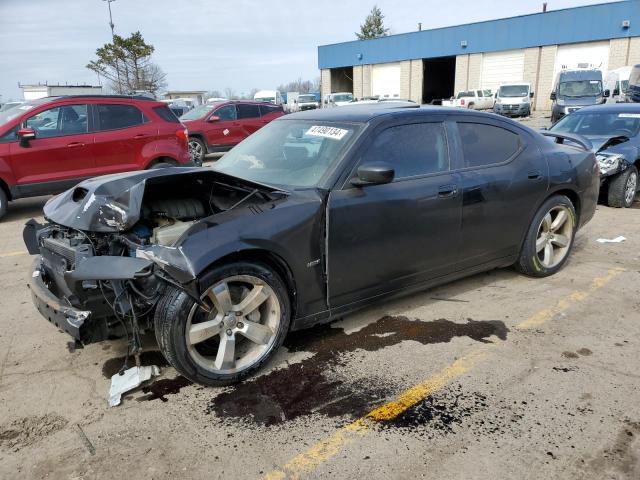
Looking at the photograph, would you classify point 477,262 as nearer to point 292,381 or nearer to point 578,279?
point 578,279

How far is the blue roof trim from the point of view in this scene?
112ft

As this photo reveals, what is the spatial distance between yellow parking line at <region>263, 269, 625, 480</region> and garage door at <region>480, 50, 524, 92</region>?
4011 cm

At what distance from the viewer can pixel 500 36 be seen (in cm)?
3919

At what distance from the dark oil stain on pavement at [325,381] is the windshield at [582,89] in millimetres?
23152

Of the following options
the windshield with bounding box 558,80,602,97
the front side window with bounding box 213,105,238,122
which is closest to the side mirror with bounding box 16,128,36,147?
the front side window with bounding box 213,105,238,122

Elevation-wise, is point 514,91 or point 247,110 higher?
point 514,91

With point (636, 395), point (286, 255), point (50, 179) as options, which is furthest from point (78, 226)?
point (50, 179)

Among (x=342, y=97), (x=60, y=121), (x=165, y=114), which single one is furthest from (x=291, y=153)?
(x=342, y=97)

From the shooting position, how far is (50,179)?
25.1 feet

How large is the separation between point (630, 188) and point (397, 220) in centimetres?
636

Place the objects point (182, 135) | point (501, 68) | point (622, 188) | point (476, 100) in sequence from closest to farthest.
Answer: point (622, 188), point (182, 135), point (476, 100), point (501, 68)

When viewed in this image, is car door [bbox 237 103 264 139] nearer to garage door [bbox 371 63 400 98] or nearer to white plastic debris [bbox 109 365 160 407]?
white plastic debris [bbox 109 365 160 407]

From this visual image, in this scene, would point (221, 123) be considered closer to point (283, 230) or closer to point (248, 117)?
point (248, 117)

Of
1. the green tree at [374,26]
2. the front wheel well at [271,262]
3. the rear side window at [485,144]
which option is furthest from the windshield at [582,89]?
the green tree at [374,26]
